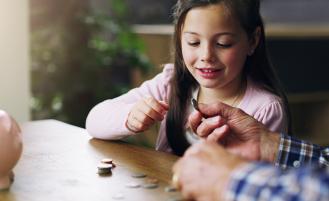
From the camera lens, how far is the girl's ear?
173cm

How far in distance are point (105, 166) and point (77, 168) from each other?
71mm

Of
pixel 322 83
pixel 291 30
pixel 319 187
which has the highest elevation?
pixel 319 187

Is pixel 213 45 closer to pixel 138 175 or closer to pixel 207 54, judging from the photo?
pixel 207 54

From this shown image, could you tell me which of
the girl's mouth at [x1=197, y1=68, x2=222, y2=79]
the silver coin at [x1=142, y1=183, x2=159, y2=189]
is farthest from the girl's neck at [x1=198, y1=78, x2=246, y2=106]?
the silver coin at [x1=142, y1=183, x2=159, y2=189]

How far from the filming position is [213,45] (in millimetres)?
1608

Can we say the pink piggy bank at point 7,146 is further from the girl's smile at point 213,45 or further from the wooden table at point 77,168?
the girl's smile at point 213,45

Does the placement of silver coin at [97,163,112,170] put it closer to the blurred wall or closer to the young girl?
the young girl

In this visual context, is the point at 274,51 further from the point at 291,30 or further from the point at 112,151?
the point at 112,151

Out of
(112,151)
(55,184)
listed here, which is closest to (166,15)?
(112,151)

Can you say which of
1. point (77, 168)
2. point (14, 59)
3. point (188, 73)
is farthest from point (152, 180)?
point (14, 59)

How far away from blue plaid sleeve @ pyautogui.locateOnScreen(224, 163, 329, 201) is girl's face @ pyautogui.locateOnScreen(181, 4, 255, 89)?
721 millimetres

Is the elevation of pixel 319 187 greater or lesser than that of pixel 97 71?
greater

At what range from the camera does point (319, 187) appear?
0.83m

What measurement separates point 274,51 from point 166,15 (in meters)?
0.96
